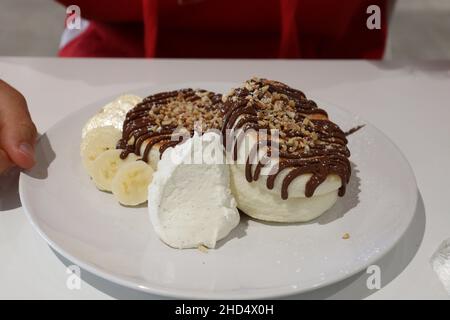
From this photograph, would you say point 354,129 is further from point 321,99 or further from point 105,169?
point 105,169

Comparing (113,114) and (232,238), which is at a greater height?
(113,114)

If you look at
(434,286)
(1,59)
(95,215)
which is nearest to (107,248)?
(95,215)

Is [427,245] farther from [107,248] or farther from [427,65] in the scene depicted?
[427,65]

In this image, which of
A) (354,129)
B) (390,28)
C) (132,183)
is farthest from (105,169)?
(390,28)

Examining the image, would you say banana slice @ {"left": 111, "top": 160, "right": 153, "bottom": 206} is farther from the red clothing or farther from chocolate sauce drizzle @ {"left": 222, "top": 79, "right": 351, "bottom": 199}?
the red clothing

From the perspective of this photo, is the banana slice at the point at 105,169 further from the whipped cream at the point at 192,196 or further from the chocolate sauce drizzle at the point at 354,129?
the chocolate sauce drizzle at the point at 354,129

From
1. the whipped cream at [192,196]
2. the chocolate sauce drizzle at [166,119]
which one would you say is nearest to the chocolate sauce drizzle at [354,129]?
the chocolate sauce drizzle at [166,119]
